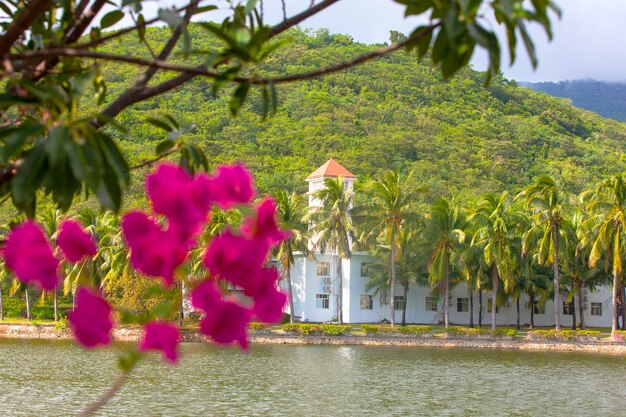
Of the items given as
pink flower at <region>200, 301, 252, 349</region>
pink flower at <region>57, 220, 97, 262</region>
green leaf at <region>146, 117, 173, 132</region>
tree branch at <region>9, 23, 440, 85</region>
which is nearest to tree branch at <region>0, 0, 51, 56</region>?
tree branch at <region>9, 23, 440, 85</region>

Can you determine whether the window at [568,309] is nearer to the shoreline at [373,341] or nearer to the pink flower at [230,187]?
the shoreline at [373,341]

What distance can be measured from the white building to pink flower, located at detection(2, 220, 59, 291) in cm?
3885

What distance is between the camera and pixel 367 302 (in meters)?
42.5

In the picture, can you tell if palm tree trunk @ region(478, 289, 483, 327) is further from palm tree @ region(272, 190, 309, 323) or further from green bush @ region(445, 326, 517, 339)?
palm tree @ region(272, 190, 309, 323)

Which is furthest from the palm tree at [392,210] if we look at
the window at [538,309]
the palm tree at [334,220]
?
the window at [538,309]

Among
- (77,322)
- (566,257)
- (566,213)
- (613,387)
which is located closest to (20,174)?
(77,322)

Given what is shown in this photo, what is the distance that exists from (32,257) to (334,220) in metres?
37.0

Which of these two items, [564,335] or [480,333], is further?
[480,333]

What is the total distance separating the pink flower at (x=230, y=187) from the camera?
143 cm

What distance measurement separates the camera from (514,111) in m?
81.3

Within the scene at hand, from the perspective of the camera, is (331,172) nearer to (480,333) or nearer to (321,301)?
(321,301)

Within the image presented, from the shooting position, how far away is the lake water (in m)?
17.8

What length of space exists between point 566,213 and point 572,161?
26.5 metres

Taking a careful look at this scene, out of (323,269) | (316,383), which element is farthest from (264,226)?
(323,269)
